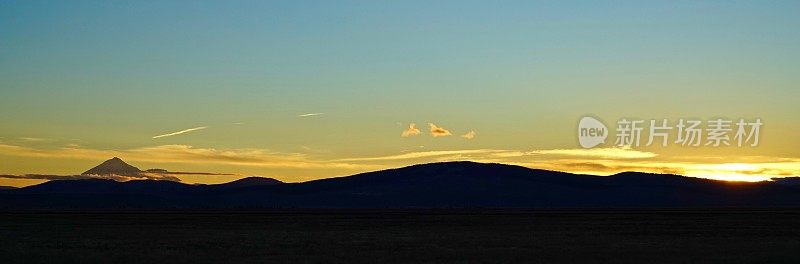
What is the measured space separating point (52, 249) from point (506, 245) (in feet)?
78.6

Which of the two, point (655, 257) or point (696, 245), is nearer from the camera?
point (655, 257)

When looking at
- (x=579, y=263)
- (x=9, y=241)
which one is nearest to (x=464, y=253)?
(x=579, y=263)

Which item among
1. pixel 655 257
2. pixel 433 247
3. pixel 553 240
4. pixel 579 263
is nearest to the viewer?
pixel 579 263

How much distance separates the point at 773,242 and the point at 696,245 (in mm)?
5387

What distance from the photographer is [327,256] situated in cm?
4266

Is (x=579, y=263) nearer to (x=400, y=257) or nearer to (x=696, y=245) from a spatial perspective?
(x=400, y=257)

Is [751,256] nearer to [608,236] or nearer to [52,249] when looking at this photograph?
[608,236]

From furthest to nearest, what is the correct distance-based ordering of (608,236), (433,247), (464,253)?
(608,236) < (433,247) < (464,253)

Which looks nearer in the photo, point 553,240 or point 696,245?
point 696,245

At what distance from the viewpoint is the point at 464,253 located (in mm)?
44469

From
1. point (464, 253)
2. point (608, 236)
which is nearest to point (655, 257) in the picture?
point (464, 253)

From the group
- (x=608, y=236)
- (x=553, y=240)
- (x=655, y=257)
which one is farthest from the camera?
(x=608, y=236)

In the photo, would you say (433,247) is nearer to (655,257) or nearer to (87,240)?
(655,257)

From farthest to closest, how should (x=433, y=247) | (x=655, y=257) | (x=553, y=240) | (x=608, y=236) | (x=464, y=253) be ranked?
(x=608, y=236) → (x=553, y=240) → (x=433, y=247) → (x=464, y=253) → (x=655, y=257)
